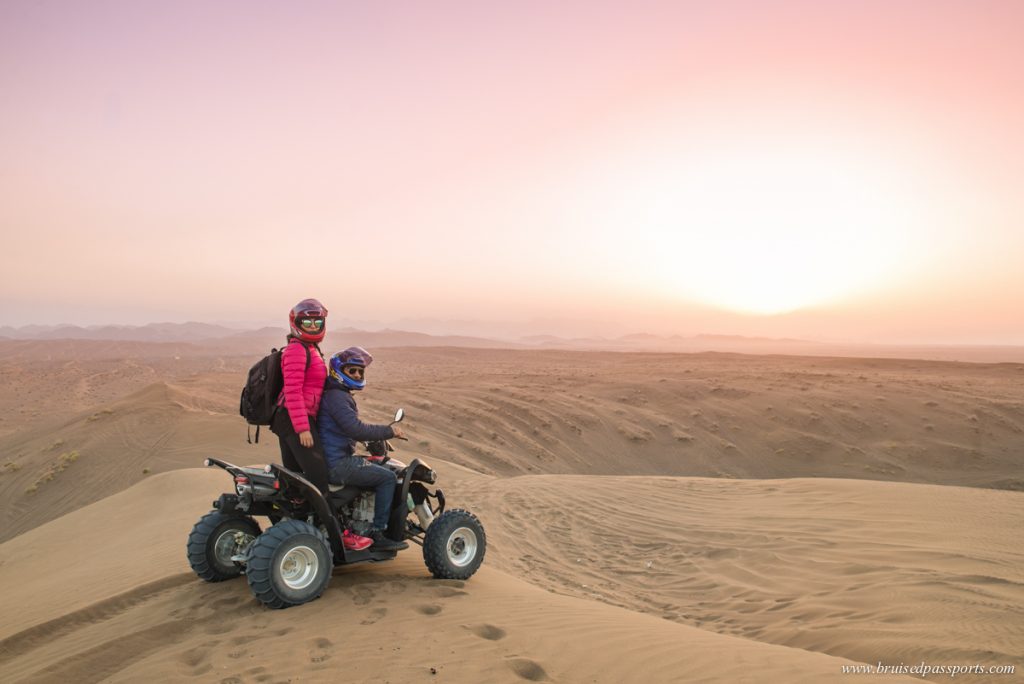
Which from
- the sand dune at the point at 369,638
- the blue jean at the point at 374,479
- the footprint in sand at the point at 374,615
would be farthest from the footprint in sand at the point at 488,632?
the blue jean at the point at 374,479

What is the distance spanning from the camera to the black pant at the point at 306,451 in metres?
5.39

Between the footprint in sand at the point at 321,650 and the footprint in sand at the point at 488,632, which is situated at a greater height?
the footprint in sand at the point at 321,650

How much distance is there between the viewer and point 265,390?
541 centimetres

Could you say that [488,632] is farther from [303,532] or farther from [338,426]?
[338,426]

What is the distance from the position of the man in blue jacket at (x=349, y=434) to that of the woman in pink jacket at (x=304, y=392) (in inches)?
4.0

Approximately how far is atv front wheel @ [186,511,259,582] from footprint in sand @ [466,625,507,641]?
2.48 m

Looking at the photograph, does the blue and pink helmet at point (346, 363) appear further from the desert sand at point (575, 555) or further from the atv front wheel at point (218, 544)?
the desert sand at point (575, 555)

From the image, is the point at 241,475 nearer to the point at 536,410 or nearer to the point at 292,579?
the point at 292,579

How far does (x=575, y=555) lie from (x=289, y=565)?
6097mm

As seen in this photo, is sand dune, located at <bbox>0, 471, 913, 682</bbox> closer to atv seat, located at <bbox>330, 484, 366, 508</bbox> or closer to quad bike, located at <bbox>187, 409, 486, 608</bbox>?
quad bike, located at <bbox>187, 409, 486, 608</bbox>

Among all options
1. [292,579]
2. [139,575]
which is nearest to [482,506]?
[139,575]

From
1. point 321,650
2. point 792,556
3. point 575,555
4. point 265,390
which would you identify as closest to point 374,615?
point 321,650

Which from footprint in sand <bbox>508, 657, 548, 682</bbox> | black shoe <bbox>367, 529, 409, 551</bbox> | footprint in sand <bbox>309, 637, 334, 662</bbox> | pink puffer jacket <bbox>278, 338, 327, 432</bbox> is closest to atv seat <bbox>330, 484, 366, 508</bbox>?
black shoe <bbox>367, 529, 409, 551</bbox>

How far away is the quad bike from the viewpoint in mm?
4891
